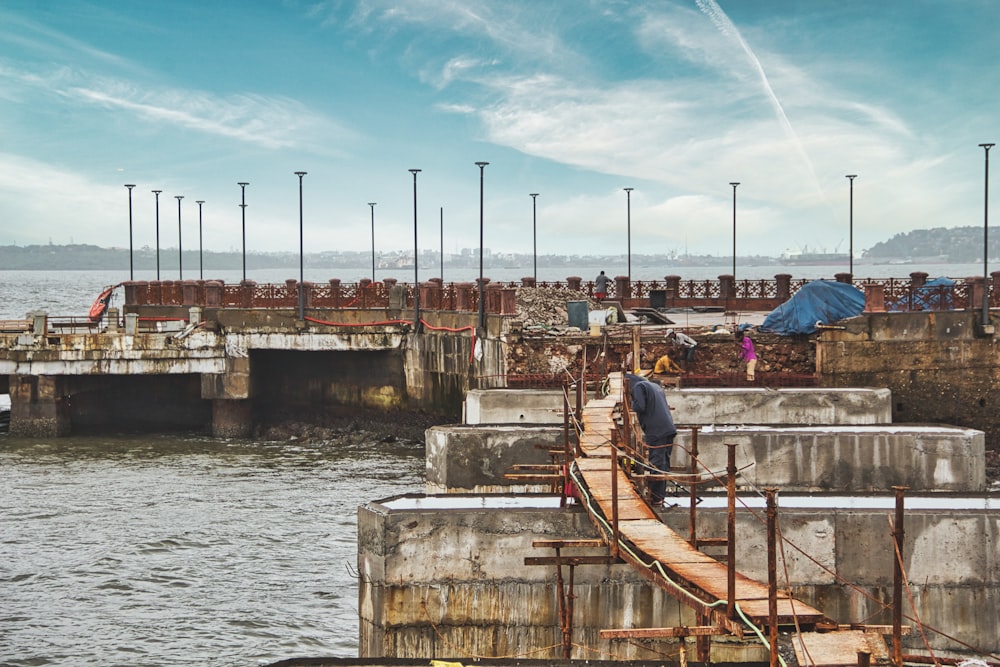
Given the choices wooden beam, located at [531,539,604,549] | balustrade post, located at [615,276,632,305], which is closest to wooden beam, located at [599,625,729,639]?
wooden beam, located at [531,539,604,549]

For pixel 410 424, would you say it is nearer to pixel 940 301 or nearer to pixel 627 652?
pixel 940 301

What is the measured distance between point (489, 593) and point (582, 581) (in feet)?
3.10

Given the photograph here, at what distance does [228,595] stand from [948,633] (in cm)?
1092

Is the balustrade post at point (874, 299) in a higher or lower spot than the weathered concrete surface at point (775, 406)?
higher

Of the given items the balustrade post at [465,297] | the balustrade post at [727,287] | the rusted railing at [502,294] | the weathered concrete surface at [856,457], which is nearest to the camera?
the weathered concrete surface at [856,457]

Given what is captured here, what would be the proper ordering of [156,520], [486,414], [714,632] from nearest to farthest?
[714,632]
[486,414]
[156,520]

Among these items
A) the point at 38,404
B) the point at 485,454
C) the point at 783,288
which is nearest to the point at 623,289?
the point at 783,288

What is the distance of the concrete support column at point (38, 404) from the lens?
32.8 meters

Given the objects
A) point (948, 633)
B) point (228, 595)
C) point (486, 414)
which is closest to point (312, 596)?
point (228, 595)

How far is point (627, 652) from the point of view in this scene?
10.9m

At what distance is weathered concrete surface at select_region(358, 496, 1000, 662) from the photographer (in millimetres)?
10773

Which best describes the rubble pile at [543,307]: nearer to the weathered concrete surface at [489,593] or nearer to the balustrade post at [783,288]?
the balustrade post at [783,288]

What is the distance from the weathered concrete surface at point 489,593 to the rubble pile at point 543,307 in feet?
53.0

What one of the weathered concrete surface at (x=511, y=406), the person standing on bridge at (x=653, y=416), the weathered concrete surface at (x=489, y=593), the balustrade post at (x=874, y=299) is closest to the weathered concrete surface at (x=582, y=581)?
the weathered concrete surface at (x=489, y=593)
